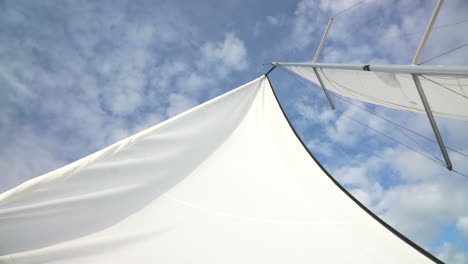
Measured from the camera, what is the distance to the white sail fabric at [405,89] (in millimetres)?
3002

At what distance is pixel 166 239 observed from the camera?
2260 millimetres

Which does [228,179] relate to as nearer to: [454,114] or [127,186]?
[127,186]

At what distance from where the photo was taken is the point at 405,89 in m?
3.38

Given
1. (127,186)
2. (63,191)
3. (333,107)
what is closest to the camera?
(63,191)

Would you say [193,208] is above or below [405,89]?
below

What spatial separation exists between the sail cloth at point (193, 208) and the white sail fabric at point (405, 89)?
5.60ft

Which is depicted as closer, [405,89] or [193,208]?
[193,208]

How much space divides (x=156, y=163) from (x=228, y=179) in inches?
46.1

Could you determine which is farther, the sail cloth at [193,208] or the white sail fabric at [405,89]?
the white sail fabric at [405,89]

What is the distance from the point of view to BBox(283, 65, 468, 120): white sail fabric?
3002 mm

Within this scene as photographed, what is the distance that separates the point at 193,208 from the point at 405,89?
3.63 m

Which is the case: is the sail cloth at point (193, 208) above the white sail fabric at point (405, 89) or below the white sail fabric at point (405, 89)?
below

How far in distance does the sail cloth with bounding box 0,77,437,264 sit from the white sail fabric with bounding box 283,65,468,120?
171 cm

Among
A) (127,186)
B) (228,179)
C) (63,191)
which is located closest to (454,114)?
(228,179)
